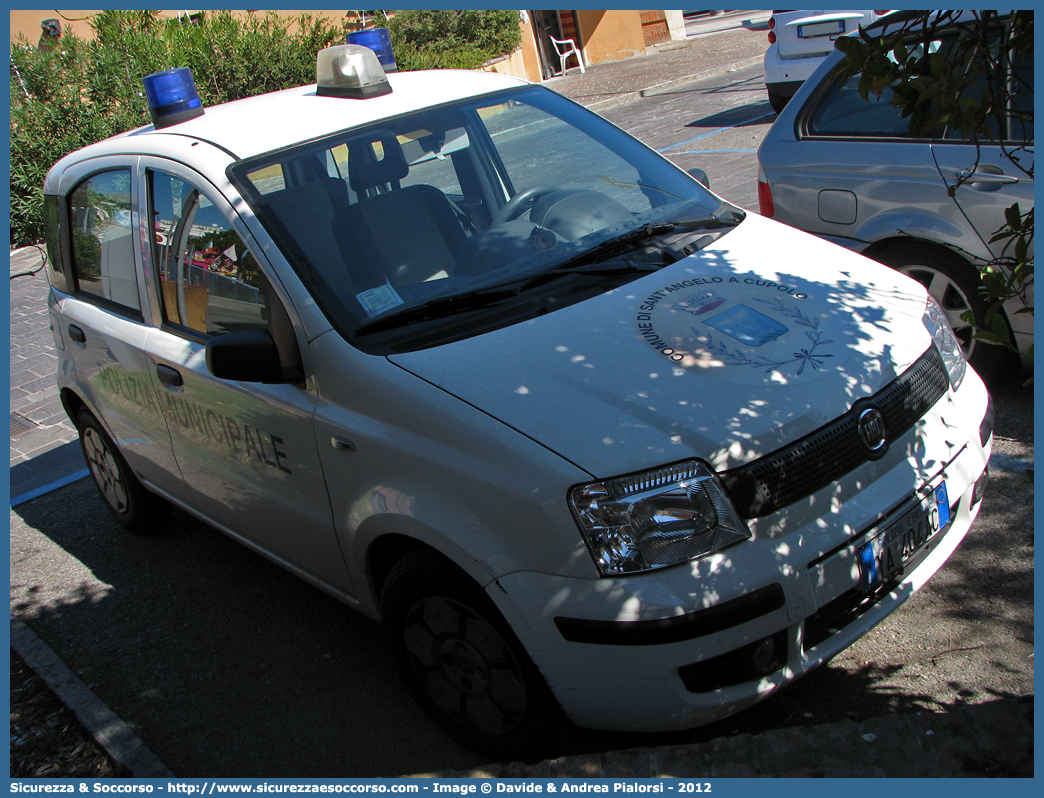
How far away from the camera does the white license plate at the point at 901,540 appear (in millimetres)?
2531

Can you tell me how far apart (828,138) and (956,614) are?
8.71 feet

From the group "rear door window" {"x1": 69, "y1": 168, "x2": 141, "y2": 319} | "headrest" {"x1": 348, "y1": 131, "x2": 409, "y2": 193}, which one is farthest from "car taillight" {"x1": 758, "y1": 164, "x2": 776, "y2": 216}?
"rear door window" {"x1": 69, "y1": 168, "x2": 141, "y2": 319}

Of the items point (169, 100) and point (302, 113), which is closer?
point (302, 113)

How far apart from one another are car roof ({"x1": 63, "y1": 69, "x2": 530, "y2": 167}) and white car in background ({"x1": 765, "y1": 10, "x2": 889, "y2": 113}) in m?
9.03

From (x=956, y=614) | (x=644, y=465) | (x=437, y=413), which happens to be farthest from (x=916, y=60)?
(x=956, y=614)

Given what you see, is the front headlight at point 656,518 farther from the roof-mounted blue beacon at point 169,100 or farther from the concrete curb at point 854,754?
the roof-mounted blue beacon at point 169,100

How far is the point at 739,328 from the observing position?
111 inches

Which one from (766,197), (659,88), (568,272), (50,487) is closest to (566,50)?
(659,88)

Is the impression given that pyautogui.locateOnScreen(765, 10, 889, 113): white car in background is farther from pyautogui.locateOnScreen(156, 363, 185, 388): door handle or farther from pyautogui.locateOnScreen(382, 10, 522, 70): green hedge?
pyautogui.locateOnScreen(382, 10, 522, 70): green hedge

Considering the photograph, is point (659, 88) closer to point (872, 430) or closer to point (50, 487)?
point (50, 487)

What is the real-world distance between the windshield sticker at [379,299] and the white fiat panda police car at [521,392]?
15 mm

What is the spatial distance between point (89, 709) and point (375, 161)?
2425mm

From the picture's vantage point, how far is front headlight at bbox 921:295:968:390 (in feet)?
9.89

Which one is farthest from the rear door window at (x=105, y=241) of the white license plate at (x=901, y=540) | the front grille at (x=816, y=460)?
the white license plate at (x=901, y=540)
